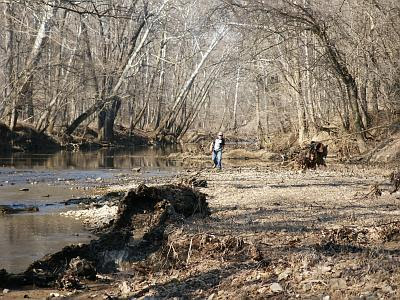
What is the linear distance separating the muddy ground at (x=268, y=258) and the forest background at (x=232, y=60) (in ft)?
5.74

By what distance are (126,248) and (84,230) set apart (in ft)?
8.83

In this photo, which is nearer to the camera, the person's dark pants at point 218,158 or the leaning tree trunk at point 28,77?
the person's dark pants at point 218,158

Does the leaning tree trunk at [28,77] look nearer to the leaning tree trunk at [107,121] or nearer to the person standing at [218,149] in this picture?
the leaning tree trunk at [107,121]

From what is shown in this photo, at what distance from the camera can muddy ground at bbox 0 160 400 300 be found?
267 inches

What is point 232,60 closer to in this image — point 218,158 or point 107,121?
point 218,158

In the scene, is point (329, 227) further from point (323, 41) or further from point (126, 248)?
point (323, 41)

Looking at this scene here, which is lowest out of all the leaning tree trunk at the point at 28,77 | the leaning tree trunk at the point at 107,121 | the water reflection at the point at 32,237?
the water reflection at the point at 32,237

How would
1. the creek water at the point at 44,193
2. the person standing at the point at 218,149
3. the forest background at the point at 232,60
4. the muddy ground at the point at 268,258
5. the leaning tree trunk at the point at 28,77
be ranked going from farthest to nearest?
the leaning tree trunk at the point at 28,77 < the person standing at the point at 218,149 < the forest background at the point at 232,60 < the creek water at the point at 44,193 < the muddy ground at the point at 268,258

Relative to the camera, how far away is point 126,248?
1022cm

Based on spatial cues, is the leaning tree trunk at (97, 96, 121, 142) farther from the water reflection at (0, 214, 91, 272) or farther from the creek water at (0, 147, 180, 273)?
the water reflection at (0, 214, 91, 272)

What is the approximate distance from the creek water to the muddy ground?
198 centimetres

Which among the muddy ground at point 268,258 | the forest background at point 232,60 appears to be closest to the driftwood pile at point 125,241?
the muddy ground at point 268,258

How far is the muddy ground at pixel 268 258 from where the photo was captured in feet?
22.3

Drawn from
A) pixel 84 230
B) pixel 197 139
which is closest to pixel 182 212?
pixel 84 230
